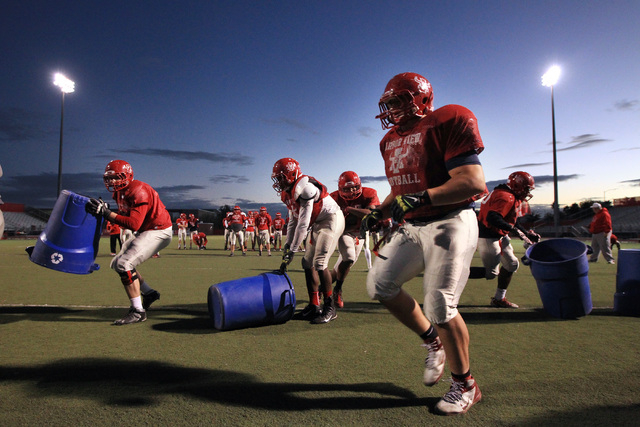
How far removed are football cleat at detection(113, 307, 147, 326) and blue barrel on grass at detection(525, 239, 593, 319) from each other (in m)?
5.18

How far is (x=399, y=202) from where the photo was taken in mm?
2625

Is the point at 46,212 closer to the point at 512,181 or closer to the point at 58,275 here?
the point at 58,275

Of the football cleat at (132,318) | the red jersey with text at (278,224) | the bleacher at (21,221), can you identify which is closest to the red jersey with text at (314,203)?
the football cleat at (132,318)

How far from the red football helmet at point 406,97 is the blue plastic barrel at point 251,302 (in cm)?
268

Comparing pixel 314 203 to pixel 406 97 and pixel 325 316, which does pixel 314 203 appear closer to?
pixel 325 316

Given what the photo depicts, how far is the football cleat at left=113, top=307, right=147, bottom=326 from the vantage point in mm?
5121

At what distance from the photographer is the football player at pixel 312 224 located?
17.4 feet

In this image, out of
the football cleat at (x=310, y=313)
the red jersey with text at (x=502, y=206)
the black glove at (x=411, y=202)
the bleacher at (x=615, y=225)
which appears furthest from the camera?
the bleacher at (x=615, y=225)

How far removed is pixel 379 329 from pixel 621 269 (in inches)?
143

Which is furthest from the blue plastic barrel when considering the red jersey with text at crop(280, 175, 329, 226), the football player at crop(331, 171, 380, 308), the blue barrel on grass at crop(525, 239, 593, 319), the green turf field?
the blue barrel on grass at crop(525, 239, 593, 319)

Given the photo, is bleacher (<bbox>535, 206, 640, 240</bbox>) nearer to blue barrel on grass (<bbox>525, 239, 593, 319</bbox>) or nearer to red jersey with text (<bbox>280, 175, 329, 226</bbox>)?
blue barrel on grass (<bbox>525, 239, 593, 319</bbox>)

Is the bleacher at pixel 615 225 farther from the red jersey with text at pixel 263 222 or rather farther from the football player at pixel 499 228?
the football player at pixel 499 228

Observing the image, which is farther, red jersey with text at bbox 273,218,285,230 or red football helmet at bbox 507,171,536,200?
red jersey with text at bbox 273,218,285,230

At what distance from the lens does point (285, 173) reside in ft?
18.0
